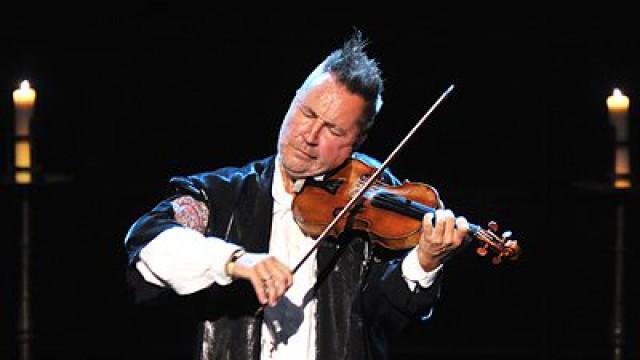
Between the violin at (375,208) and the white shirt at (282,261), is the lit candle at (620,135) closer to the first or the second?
the violin at (375,208)

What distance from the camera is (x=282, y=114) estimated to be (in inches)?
161

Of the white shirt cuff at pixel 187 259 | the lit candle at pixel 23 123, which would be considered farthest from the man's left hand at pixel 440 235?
the lit candle at pixel 23 123

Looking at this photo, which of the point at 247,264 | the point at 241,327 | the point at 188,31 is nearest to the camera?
the point at 247,264

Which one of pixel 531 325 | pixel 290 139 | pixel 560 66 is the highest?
pixel 560 66

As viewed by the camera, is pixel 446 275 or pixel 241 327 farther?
pixel 446 275

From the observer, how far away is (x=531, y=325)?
4.15 metres

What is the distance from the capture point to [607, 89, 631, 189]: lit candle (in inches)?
146

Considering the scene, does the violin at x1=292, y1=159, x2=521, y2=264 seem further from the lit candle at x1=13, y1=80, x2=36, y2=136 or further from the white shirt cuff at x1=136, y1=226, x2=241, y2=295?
the lit candle at x1=13, y1=80, x2=36, y2=136

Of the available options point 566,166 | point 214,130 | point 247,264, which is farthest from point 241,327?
point 566,166

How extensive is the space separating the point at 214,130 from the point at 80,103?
388mm

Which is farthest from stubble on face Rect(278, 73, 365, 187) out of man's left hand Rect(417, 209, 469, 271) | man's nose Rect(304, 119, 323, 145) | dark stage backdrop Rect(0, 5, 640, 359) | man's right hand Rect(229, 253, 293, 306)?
dark stage backdrop Rect(0, 5, 640, 359)

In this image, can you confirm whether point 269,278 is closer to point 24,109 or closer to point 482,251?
point 482,251

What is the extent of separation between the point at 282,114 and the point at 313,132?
1.32 metres

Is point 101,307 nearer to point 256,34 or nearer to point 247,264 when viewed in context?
point 256,34
